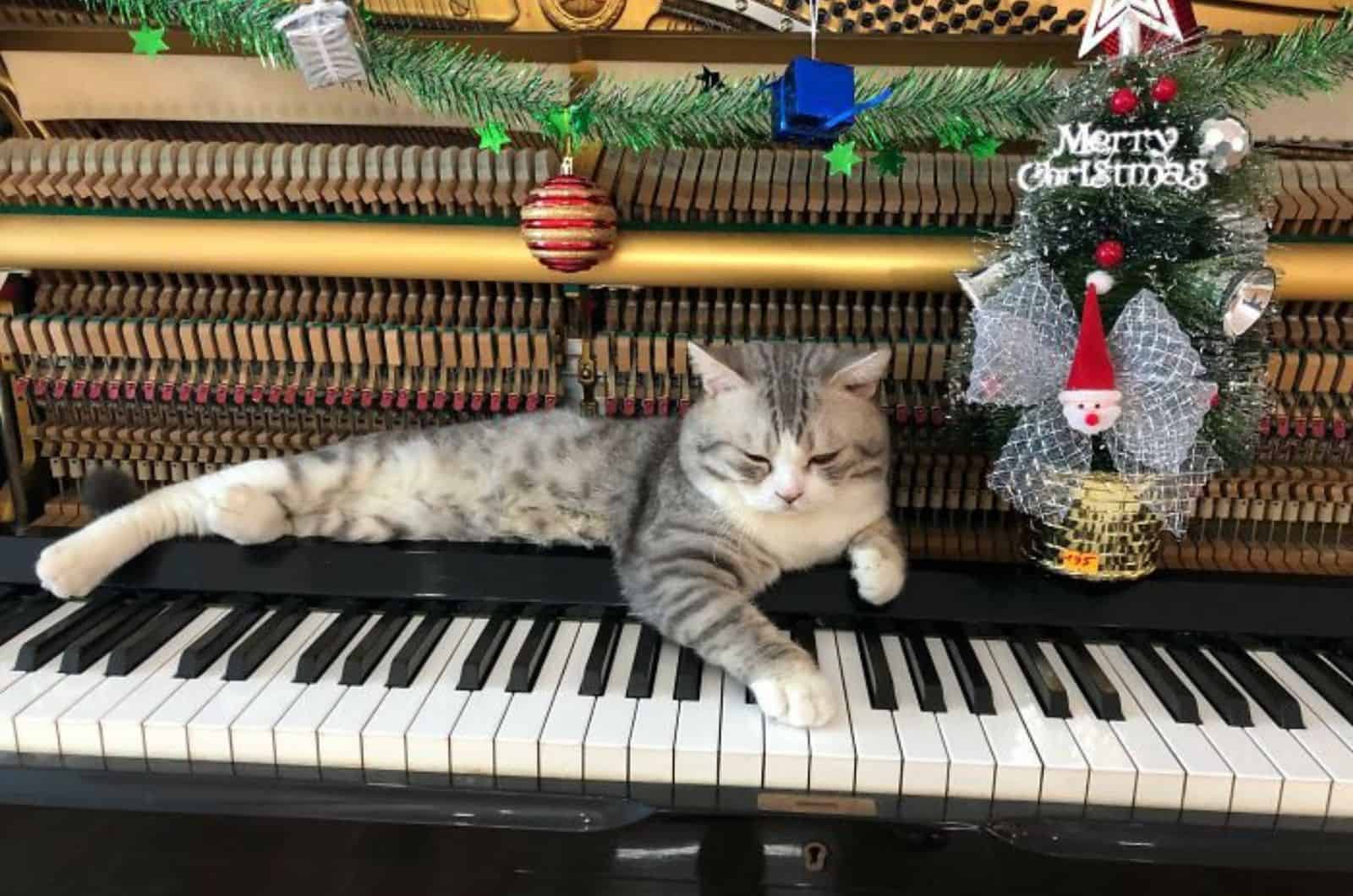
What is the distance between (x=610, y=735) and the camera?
146 centimetres

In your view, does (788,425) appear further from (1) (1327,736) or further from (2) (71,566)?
(2) (71,566)

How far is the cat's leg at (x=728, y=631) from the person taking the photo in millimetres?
1484

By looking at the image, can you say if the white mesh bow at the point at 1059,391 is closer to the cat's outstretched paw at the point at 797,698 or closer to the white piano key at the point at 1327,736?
the white piano key at the point at 1327,736

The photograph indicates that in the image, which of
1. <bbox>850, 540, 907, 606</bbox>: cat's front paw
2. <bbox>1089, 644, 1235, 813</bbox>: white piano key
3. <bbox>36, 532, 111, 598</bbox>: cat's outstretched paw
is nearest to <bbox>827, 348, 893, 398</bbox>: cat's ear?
<bbox>850, 540, 907, 606</bbox>: cat's front paw

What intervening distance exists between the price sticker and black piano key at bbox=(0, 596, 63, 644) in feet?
5.89

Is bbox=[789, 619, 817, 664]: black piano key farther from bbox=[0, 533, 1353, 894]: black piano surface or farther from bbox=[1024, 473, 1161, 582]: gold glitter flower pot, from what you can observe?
bbox=[1024, 473, 1161, 582]: gold glitter flower pot

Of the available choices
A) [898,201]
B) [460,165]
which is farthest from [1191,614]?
[460,165]

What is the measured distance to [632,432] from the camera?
2.04 meters

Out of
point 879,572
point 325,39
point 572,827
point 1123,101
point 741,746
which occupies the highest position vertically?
Result: point 325,39

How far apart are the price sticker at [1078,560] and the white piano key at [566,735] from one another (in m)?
0.82

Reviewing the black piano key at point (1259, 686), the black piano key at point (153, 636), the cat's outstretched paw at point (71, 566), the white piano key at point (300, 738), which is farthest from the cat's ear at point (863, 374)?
the cat's outstretched paw at point (71, 566)

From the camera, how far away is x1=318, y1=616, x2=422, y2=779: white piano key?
1477 mm

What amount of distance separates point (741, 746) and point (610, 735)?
189 millimetres

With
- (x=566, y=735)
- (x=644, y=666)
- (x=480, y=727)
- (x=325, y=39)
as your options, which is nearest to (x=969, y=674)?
(x=644, y=666)
